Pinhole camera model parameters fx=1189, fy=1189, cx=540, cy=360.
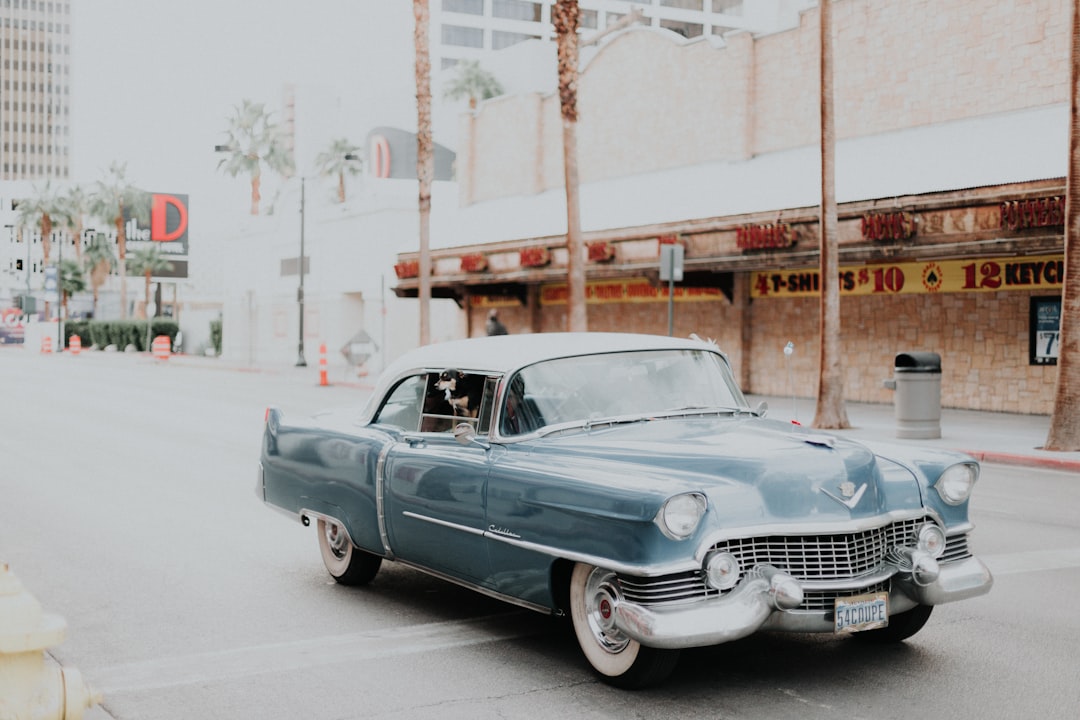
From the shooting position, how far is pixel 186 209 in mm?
107875

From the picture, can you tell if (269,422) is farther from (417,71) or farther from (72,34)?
(72,34)

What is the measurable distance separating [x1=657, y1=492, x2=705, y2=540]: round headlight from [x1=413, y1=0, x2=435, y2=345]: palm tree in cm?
2487

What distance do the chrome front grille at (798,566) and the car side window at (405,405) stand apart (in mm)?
2285

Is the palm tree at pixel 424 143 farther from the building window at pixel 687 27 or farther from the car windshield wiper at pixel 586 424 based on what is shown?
the building window at pixel 687 27

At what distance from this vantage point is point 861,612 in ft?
16.9

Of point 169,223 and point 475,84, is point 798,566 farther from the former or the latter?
point 169,223

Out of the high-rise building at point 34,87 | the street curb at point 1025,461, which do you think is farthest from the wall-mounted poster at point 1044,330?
the high-rise building at point 34,87

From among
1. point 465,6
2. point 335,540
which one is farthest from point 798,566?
point 465,6

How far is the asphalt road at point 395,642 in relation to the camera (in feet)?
17.0

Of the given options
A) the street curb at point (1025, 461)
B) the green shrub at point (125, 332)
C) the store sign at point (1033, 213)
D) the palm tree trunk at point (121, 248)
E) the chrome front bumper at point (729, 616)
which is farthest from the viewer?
the palm tree trunk at point (121, 248)

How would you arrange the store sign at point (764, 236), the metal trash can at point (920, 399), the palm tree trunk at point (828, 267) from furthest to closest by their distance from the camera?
the store sign at point (764, 236) → the palm tree trunk at point (828, 267) → the metal trash can at point (920, 399)

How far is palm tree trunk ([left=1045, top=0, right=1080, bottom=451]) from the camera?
15.7 meters

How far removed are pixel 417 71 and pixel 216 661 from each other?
82.4 feet

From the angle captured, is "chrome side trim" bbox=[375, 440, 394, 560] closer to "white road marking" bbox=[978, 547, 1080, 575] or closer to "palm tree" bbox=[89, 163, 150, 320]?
"white road marking" bbox=[978, 547, 1080, 575]
